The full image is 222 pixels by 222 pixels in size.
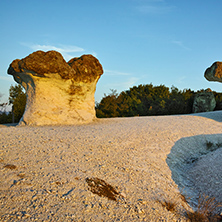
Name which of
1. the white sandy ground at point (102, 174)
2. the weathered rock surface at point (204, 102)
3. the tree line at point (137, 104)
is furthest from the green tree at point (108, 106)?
the white sandy ground at point (102, 174)

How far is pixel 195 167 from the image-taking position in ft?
19.9

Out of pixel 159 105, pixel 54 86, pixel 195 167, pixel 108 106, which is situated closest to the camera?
pixel 195 167

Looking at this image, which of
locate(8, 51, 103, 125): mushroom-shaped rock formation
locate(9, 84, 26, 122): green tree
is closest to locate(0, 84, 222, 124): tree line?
locate(9, 84, 26, 122): green tree

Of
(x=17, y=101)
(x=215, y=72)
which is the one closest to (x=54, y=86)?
(x=17, y=101)

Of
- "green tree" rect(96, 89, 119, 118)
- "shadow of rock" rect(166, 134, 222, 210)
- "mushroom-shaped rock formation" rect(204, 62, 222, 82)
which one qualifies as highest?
"mushroom-shaped rock formation" rect(204, 62, 222, 82)

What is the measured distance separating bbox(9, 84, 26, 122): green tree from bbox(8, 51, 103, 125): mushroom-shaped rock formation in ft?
15.4

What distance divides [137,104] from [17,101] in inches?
511

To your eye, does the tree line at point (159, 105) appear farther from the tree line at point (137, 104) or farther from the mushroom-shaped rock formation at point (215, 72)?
the mushroom-shaped rock formation at point (215, 72)

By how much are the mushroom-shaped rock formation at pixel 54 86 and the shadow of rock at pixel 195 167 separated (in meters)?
5.54

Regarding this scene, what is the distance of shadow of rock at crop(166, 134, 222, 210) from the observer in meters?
4.63

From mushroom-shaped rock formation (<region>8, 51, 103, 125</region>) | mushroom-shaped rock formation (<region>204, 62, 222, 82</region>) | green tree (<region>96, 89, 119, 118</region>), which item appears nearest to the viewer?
mushroom-shaped rock formation (<region>8, 51, 103, 125</region>)

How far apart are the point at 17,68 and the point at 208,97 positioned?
17.7 meters

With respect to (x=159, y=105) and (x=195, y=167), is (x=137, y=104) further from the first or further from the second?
(x=195, y=167)

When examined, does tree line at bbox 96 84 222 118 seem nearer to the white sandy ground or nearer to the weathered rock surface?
the weathered rock surface
